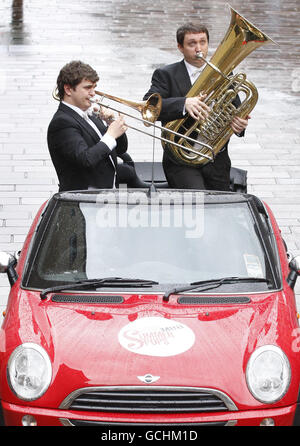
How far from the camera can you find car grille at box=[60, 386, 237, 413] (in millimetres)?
4137

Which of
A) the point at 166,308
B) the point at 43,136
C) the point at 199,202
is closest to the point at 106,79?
the point at 43,136

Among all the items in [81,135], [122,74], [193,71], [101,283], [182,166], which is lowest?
[101,283]

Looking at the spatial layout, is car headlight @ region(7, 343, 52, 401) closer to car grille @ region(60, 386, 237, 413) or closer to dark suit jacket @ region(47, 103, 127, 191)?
car grille @ region(60, 386, 237, 413)

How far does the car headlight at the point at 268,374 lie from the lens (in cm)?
420

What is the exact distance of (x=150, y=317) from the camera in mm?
4531

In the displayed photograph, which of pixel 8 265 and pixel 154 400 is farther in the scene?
pixel 8 265

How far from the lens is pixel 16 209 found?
8570mm

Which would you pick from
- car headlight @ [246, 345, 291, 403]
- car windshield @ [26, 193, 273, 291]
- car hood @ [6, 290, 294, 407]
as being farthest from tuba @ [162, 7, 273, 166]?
car headlight @ [246, 345, 291, 403]

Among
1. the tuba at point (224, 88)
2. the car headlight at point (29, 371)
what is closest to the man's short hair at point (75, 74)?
the tuba at point (224, 88)

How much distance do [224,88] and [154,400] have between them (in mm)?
3251

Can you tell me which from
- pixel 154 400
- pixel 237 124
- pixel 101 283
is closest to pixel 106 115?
pixel 237 124

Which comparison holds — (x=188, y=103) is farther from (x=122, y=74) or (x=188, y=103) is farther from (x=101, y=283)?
(x=122, y=74)

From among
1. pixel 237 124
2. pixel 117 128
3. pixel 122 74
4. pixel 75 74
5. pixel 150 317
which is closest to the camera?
pixel 150 317

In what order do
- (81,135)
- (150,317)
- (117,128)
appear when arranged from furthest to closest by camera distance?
(81,135) < (117,128) < (150,317)
